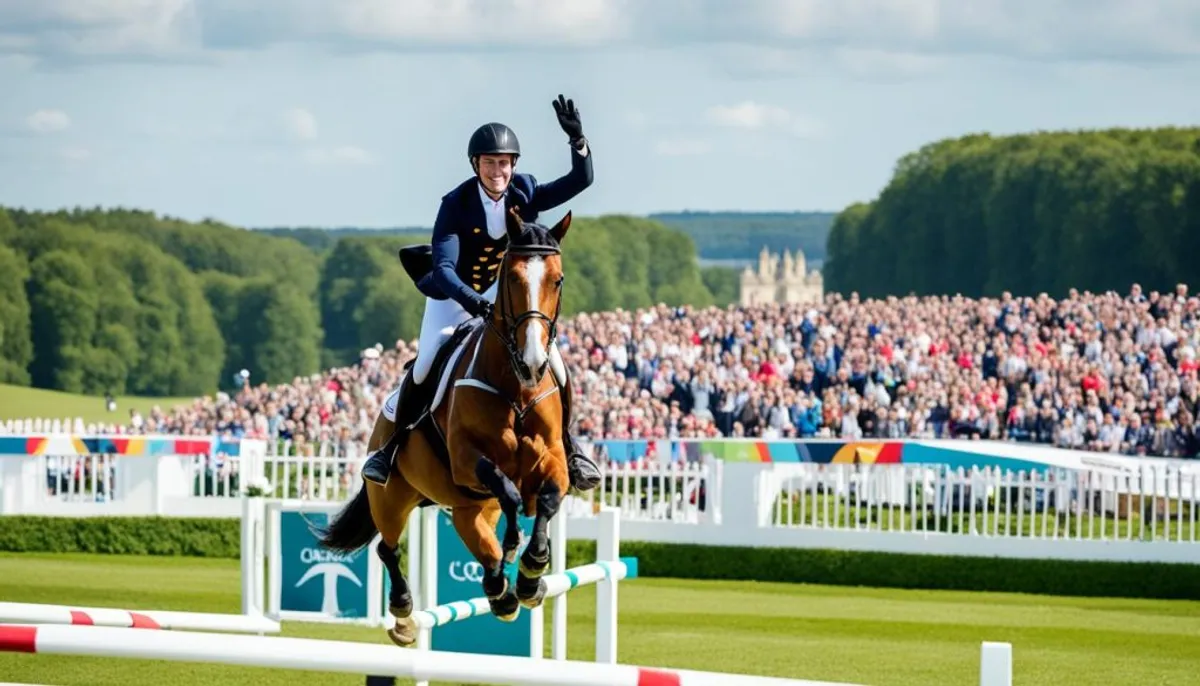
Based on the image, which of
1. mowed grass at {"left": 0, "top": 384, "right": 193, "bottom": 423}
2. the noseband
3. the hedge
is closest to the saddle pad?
the noseband

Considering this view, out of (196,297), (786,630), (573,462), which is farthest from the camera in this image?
(196,297)

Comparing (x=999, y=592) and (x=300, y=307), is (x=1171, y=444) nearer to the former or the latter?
(x=999, y=592)

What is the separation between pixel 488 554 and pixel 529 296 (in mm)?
1249

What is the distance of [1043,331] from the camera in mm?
28719

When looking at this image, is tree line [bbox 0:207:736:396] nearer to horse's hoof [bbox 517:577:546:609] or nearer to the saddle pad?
the saddle pad

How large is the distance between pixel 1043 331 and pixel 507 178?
2070 centimetres

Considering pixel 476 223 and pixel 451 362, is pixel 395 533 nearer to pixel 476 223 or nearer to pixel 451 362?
pixel 451 362

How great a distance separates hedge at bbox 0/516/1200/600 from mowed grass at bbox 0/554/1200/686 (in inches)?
15.0

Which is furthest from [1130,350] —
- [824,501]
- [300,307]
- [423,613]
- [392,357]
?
[300,307]

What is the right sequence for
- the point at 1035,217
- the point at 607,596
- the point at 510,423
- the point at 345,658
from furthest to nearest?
the point at 1035,217
the point at 607,596
the point at 510,423
the point at 345,658

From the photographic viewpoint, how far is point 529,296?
8422 mm

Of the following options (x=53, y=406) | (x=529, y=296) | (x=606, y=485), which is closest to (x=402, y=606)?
(x=529, y=296)

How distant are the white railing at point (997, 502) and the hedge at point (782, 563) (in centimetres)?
33

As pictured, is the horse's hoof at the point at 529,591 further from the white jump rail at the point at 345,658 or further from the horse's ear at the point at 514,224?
the white jump rail at the point at 345,658
